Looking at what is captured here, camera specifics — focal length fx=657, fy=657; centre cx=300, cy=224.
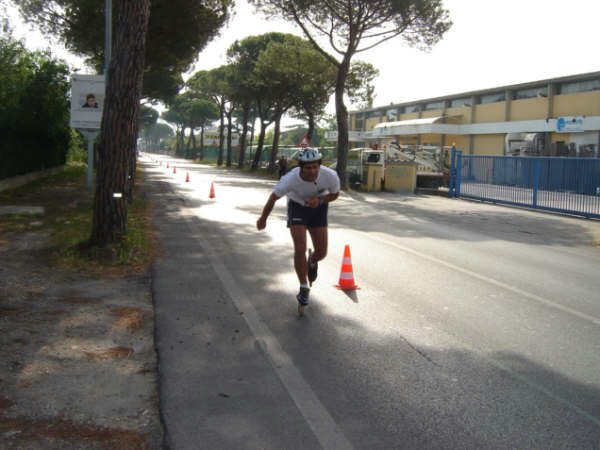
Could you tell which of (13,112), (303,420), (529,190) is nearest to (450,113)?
(529,190)

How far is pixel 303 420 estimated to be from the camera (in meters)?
3.81

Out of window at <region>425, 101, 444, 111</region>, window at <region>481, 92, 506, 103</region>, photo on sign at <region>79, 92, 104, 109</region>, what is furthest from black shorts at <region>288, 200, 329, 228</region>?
window at <region>425, 101, 444, 111</region>

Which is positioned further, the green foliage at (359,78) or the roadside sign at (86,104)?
the green foliage at (359,78)


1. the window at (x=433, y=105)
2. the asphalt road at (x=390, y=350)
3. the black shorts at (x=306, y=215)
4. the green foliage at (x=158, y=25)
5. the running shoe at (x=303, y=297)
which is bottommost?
the asphalt road at (x=390, y=350)

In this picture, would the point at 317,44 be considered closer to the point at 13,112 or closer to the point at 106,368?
the point at 13,112

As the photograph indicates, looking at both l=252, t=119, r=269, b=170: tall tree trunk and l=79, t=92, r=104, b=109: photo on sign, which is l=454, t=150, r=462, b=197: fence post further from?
l=252, t=119, r=269, b=170: tall tree trunk

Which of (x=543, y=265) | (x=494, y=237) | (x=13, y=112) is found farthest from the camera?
(x=13, y=112)

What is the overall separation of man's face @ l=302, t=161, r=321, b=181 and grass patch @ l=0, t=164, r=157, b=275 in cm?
314

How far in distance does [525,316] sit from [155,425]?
4.14 metres

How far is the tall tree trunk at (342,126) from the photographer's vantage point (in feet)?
101

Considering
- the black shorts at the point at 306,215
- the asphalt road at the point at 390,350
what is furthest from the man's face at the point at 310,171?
the asphalt road at the point at 390,350

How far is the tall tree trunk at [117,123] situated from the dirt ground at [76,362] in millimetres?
1324

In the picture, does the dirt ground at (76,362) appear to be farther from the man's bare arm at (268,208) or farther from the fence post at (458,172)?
the fence post at (458,172)

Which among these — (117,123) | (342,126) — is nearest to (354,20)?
(342,126)
